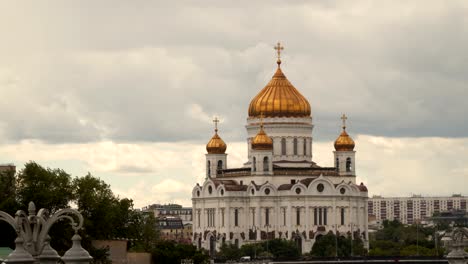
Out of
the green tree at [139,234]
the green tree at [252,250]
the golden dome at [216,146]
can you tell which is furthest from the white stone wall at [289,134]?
the green tree at [139,234]

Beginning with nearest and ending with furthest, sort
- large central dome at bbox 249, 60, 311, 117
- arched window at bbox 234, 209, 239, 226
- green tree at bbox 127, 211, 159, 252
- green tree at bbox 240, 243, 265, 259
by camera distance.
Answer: green tree at bbox 127, 211, 159, 252 < green tree at bbox 240, 243, 265, 259 < arched window at bbox 234, 209, 239, 226 < large central dome at bbox 249, 60, 311, 117

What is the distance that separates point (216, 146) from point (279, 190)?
807 cm

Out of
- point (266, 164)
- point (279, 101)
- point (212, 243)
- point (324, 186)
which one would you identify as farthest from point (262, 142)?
point (212, 243)

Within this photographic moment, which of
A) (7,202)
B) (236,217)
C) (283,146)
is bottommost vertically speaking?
(7,202)

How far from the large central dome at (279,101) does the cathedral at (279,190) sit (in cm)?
8

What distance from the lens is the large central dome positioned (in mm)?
161125

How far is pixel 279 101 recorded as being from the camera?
161625 millimetres

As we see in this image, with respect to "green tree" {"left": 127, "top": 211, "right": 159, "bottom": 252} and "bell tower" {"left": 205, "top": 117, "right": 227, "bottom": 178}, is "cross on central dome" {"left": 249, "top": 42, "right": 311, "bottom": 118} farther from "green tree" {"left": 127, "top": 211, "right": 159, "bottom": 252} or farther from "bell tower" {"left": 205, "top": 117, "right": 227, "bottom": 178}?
"green tree" {"left": 127, "top": 211, "right": 159, "bottom": 252}

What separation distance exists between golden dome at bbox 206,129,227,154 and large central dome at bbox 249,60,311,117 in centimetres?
360

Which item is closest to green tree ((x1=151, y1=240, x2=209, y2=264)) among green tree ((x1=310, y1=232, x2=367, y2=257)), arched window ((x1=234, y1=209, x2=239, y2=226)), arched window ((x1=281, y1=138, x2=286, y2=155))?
green tree ((x1=310, y1=232, x2=367, y2=257))

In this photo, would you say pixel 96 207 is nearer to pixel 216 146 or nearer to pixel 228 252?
pixel 228 252

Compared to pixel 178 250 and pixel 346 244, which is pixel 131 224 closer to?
pixel 178 250

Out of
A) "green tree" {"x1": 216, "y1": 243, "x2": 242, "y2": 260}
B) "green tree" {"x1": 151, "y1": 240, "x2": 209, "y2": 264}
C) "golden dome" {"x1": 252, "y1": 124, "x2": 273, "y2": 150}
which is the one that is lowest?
"green tree" {"x1": 151, "y1": 240, "x2": 209, "y2": 264}

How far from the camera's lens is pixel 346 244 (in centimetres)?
15050
